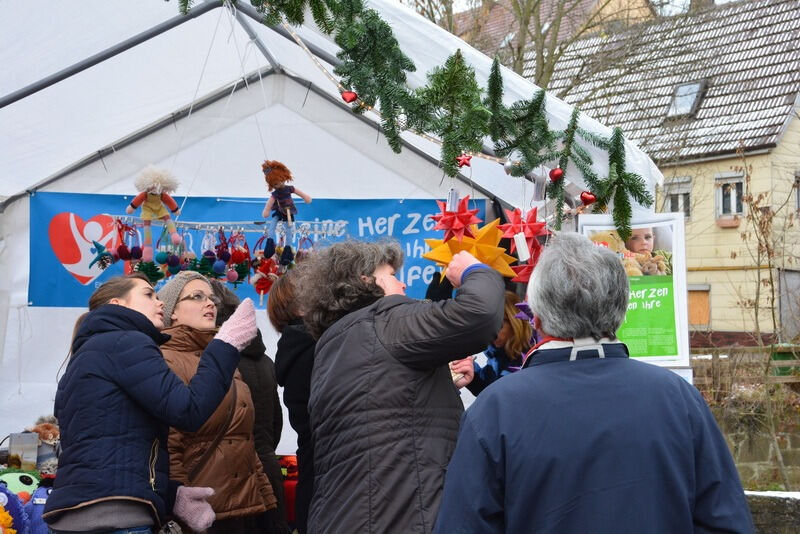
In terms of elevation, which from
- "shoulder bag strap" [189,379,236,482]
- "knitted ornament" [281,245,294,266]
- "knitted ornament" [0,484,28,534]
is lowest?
"knitted ornament" [0,484,28,534]

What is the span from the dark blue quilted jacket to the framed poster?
177 cm

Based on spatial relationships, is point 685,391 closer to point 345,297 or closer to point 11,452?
point 345,297

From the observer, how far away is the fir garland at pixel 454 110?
3.10 metres

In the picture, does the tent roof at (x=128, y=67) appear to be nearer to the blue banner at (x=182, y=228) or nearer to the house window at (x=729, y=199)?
the blue banner at (x=182, y=228)

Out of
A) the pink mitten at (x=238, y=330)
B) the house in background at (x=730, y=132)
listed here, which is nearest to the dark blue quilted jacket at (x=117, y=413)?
the pink mitten at (x=238, y=330)

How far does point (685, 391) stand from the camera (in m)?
1.72

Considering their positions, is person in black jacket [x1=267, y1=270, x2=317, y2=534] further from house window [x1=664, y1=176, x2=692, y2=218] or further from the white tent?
house window [x1=664, y1=176, x2=692, y2=218]

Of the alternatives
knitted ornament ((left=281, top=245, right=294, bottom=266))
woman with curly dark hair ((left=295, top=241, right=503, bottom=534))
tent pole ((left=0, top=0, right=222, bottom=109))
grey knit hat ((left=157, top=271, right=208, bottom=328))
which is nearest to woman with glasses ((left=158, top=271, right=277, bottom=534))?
grey knit hat ((left=157, top=271, right=208, bottom=328))

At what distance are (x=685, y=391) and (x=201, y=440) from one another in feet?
6.57

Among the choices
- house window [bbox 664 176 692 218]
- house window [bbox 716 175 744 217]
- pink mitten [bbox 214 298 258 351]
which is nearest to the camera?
pink mitten [bbox 214 298 258 351]

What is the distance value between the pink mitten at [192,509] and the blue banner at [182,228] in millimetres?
2628

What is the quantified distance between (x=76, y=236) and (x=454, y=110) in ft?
10.2

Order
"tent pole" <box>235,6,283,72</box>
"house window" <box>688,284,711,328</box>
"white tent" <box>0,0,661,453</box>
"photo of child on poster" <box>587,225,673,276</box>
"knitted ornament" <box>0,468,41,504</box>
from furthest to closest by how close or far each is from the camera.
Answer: "house window" <box>688,284,711,328</box> < "tent pole" <box>235,6,283,72</box> < "white tent" <box>0,0,661,453</box> < "knitted ornament" <box>0,468,41,504</box> < "photo of child on poster" <box>587,225,673,276</box>

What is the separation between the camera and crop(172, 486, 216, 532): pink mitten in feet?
8.96
